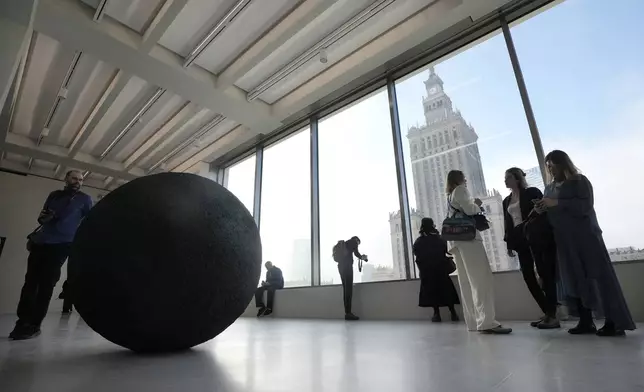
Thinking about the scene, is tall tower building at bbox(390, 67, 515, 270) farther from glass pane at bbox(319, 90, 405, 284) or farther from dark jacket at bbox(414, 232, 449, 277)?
dark jacket at bbox(414, 232, 449, 277)

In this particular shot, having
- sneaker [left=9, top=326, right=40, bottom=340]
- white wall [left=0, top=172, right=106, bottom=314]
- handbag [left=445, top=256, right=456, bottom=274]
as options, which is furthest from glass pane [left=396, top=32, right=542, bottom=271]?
white wall [left=0, top=172, right=106, bottom=314]

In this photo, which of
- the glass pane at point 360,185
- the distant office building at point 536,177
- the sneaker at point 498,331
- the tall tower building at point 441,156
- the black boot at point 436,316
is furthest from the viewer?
the glass pane at point 360,185

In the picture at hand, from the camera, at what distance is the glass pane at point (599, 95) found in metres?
3.70

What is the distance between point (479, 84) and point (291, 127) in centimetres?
447

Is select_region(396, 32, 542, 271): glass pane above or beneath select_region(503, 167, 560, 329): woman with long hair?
above

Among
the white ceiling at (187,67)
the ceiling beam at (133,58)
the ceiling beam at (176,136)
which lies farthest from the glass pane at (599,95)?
the ceiling beam at (176,136)

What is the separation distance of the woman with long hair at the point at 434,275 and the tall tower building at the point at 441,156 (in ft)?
2.66

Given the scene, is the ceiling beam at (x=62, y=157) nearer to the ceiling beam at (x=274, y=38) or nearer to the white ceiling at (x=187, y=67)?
the white ceiling at (x=187, y=67)

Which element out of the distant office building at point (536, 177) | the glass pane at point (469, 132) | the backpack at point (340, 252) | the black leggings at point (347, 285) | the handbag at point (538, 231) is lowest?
the black leggings at point (347, 285)

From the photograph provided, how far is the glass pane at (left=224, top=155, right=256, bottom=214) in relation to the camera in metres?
9.16

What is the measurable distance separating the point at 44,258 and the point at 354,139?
5.45 m

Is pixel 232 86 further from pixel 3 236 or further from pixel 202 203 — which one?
pixel 3 236

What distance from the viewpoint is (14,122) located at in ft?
25.1

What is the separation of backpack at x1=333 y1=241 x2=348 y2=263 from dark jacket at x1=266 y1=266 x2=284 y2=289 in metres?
2.27
